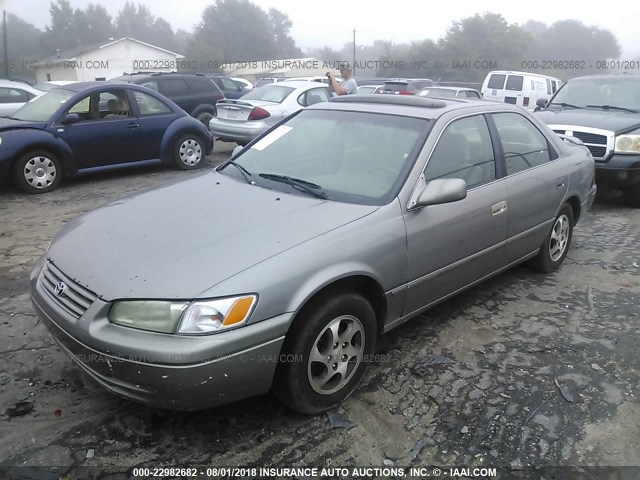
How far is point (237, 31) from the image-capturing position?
8388cm

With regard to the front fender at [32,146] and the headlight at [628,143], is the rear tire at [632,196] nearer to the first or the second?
the headlight at [628,143]

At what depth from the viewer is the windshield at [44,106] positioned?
25.5ft

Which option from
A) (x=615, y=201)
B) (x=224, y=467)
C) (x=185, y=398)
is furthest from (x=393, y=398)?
(x=615, y=201)

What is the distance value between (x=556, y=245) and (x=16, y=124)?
7.01 m

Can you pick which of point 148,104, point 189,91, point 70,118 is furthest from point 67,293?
point 189,91

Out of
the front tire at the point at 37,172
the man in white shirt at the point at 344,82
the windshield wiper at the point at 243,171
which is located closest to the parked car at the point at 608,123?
the man in white shirt at the point at 344,82

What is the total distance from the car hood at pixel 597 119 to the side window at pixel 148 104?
5810 mm

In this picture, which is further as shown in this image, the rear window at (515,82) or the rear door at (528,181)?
the rear window at (515,82)

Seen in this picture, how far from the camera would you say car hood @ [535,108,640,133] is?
23.5ft

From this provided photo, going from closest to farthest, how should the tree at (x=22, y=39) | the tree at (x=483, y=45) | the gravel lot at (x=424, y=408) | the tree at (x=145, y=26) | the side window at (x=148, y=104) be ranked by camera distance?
the gravel lot at (x=424, y=408) < the side window at (x=148, y=104) < the tree at (x=483, y=45) < the tree at (x=22, y=39) < the tree at (x=145, y=26)

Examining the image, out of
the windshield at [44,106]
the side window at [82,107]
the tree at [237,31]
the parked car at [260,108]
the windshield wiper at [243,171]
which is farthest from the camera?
the tree at [237,31]

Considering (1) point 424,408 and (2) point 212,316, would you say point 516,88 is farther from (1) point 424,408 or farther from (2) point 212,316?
(2) point 212,316

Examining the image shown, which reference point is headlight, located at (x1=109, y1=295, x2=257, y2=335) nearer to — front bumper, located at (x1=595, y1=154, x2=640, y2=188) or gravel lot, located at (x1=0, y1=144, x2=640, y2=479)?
gravel lot, located at (x1=0, y1=144, x2=640, y2=479)

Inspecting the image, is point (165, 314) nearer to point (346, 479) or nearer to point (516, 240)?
point (346, 479)
